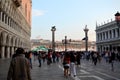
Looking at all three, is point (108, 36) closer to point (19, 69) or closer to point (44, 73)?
point (44, 73)

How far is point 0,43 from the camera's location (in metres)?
34.7

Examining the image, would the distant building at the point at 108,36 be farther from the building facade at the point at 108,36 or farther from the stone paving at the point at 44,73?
the stone paving at the point at 44,73

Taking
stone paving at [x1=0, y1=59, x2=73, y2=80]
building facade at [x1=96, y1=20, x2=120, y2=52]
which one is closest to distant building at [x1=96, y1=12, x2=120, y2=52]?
building facade at [x1=96, y1=20, x2=120, y2=52]

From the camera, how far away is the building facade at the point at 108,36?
7768 centimetres

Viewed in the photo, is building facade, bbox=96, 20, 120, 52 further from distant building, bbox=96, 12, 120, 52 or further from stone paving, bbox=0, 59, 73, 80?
stone paving, bbox=0, 59, 73, 80

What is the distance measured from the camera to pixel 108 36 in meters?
86.6

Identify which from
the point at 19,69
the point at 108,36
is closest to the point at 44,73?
the point at 19,69

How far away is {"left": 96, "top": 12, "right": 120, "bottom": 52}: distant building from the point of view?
255ft

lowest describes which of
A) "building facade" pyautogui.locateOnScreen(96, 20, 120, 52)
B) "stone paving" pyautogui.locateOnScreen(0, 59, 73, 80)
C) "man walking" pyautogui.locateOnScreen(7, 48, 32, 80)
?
"stone paving" pyautogui.locateOnScreen(0, 59, 73, 80)

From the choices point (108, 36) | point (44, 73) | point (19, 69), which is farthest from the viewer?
point (108, 36)

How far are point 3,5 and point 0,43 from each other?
19.7ft

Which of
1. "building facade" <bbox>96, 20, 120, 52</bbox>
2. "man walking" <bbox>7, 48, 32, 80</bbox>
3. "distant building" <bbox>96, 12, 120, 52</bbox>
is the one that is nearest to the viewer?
"man walking" <bbox>7, 48, 32, 80</bbox>

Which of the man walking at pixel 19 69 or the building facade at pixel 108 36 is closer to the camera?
the man walking at pixel 19 69

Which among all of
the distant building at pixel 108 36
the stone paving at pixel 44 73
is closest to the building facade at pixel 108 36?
the distant building at pixel 108 36
